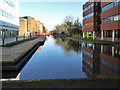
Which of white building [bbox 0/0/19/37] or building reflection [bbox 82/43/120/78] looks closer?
building reflection [bbox 82/43/120/78]

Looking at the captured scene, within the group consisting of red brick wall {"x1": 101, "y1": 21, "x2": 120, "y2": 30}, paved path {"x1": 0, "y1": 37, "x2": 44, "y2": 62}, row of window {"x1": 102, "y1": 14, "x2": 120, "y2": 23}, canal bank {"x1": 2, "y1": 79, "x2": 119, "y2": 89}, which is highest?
row of window {"x1": 102, "y1": 14, "x2": 120, "y2": 23}

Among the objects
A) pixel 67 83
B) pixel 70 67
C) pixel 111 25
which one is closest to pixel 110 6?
pixel 111 25

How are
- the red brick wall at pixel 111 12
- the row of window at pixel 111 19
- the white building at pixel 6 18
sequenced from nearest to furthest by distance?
1. the red brick wall at pixel 111 12
2. the row of window at pixel 111 19
3. the white building at pixel 6 18

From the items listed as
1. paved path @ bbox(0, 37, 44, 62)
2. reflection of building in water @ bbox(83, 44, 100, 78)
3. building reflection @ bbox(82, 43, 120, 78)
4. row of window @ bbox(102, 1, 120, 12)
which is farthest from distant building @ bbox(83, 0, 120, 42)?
paved path @ bbox(0, 37, 44, 62)

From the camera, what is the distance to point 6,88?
5070 mm

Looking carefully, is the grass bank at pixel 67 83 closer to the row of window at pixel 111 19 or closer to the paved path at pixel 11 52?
the paved path at pixel 11 52

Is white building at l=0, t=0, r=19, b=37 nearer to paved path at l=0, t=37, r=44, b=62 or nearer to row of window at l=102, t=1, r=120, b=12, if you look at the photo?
paved path at l=0, t=37, r=44, b=62

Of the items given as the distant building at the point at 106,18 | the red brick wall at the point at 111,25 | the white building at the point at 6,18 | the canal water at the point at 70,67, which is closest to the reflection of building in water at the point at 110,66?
the canal water at the point at 70,67

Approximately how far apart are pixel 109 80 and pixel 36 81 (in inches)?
113

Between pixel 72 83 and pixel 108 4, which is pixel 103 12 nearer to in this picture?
pixel 108 4

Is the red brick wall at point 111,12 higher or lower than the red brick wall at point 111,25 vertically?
higher

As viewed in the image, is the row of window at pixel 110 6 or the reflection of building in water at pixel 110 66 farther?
the row of window at pixel 110 6

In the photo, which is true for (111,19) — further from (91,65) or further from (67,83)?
(67,83)

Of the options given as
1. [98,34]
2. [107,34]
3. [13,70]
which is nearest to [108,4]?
[107,34]
